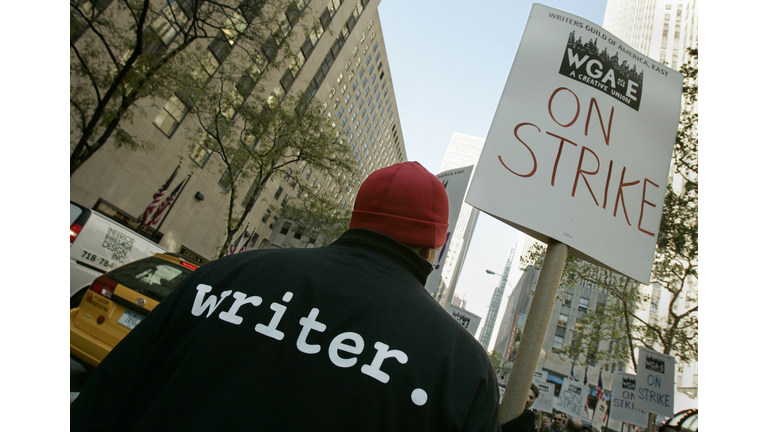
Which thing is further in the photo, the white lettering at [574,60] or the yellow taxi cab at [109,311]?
the yellow taxi cab at [109,311]

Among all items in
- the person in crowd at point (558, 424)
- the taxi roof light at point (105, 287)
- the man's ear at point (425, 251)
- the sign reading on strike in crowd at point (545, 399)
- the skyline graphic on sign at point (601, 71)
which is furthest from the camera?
the sign reading on strike in crowd at point (545, 399)

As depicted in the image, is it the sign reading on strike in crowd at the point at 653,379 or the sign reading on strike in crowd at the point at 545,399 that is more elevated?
the sign reading on strike in crowd at the point at 653,379

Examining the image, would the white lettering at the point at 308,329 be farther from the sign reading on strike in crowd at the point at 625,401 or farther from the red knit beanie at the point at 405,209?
the sign reading on strike in crowd at the point at 625,401

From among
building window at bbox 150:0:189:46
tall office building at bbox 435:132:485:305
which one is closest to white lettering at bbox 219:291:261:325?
building window at bbox 150:0:189:46

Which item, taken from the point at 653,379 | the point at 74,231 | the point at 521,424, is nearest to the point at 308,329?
the point at 521,424

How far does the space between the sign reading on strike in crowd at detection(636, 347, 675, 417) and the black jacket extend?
9.72 metres

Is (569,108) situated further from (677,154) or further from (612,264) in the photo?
(677,154)

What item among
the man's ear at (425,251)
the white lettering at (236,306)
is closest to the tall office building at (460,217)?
the man's ear at (425,251)

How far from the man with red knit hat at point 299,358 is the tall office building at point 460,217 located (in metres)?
142

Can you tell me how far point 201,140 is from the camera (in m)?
23.7

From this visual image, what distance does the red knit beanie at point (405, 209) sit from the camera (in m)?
1.51

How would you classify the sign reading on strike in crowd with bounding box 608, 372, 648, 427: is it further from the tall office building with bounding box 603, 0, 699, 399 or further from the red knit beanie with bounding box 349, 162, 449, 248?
the tall office building with bounding box 603, 0, 699, 399

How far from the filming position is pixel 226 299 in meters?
1.19

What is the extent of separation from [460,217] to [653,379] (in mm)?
167267
